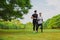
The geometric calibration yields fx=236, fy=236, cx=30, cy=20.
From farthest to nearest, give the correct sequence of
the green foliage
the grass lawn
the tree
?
the green foliage, the tree, the grass lawn

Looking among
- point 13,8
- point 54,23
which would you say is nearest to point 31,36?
point 13,8

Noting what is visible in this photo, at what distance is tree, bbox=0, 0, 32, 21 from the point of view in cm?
1878

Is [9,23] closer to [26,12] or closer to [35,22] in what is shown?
[26,12]

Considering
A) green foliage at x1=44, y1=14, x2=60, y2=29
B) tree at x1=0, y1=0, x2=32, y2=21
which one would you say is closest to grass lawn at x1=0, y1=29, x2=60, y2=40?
tree at x1=0, y1=0, x2=32, y2=21

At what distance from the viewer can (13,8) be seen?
19188 mm

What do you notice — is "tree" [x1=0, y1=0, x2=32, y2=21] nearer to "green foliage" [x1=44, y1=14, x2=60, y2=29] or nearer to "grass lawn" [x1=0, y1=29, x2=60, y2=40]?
"green foliage" [x1=44, y1=14, x2=60, y2=29]

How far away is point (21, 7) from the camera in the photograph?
18922 mm

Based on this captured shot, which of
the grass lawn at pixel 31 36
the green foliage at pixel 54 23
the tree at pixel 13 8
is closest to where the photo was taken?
the grass lawn at pixel 31 36


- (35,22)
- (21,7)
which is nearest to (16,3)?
(21,7)

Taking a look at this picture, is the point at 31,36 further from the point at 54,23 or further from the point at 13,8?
the point at 54,23

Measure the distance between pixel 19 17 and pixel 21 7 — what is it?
2.69 ft

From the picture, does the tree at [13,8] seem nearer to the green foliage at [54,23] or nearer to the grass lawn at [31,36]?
the green foliage at [54,23]

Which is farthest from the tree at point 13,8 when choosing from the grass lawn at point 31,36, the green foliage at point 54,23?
the grass lawn at point 31,36

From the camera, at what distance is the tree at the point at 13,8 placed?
1878 cm
